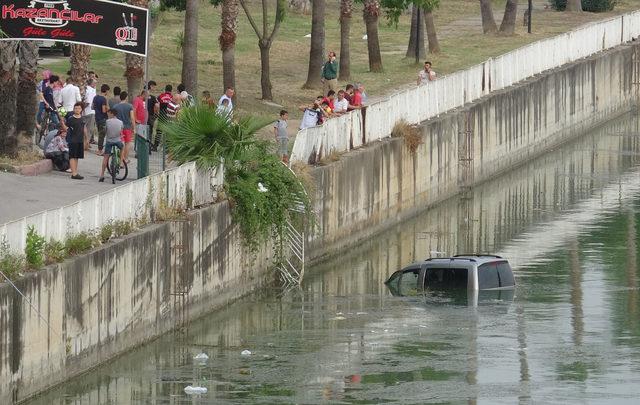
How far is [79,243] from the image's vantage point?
1085 inches

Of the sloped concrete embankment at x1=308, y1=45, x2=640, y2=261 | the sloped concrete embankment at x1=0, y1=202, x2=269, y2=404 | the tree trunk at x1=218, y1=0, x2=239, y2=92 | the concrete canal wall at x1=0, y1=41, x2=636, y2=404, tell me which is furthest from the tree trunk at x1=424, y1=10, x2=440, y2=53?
the sloped concrete embankment at x1=0, y1=202, x2=269, y2=404

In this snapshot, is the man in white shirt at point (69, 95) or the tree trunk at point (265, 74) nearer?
the man in white shirt at point (69, 95)

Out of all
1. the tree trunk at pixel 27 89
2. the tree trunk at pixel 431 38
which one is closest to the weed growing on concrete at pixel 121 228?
the tree trunk at pixel 27 89

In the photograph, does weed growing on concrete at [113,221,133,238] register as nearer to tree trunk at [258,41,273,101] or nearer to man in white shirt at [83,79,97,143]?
man in white shirt at [83,79,97,143]

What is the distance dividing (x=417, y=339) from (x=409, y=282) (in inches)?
192

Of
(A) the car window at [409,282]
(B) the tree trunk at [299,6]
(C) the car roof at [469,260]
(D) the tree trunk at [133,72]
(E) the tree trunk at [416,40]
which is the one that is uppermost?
(B) the tree trunk at [299,6]

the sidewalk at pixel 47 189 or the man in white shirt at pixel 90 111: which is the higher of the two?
the man in white shirt at pixel 90 111

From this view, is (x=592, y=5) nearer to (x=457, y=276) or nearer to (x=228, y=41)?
(x=228, y=41)

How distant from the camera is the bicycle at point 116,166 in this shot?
35.7 metres

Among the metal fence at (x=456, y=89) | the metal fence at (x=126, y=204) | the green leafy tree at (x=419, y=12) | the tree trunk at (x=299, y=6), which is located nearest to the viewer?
the metal fence at (x=126, y=204)

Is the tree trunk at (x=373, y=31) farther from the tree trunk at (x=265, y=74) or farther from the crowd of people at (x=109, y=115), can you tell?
the crowd of people at (x=109, y=115)

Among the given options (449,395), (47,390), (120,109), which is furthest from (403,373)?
(120,109)

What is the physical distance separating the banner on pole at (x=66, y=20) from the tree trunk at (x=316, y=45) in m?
21.6

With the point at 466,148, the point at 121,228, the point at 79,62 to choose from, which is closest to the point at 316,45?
the point at 466,148
